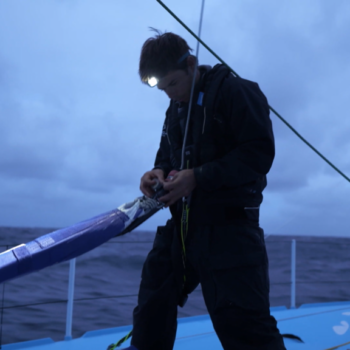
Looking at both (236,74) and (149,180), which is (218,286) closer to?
(149,180)

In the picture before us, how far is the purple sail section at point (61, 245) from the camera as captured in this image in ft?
3.42

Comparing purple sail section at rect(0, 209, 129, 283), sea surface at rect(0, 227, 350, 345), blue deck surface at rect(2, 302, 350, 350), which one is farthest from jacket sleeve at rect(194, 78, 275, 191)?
blue deck surface at rect(2, 302, 350, 350)

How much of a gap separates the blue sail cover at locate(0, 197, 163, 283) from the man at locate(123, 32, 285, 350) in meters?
0.08

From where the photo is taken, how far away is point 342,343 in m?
2.26

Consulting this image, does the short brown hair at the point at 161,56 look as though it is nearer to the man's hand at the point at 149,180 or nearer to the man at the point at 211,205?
the man at the point at 211,205

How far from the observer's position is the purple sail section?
1041 millimetres

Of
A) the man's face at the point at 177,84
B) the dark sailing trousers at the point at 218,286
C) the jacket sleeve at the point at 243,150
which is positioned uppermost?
the man's face at the point at 177,84

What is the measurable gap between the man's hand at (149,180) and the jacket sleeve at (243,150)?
159 millimetres

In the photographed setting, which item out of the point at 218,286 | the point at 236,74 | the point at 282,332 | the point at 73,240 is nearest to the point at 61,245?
Answer: the point at 73,240

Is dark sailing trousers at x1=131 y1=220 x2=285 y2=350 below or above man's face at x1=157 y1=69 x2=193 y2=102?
below

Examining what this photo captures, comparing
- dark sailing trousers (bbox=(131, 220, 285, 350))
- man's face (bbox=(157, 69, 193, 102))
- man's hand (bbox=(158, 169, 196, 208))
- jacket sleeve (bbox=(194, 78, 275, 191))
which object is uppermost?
man's face (bbox=(157, 69, 193, 102))

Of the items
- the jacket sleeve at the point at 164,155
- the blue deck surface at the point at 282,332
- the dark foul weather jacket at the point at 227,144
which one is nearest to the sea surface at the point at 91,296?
the blue deck surface at the point at 282,332

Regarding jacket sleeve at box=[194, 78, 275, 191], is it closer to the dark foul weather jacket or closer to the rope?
the dark foul weather jacket

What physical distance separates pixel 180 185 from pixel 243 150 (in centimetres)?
21
